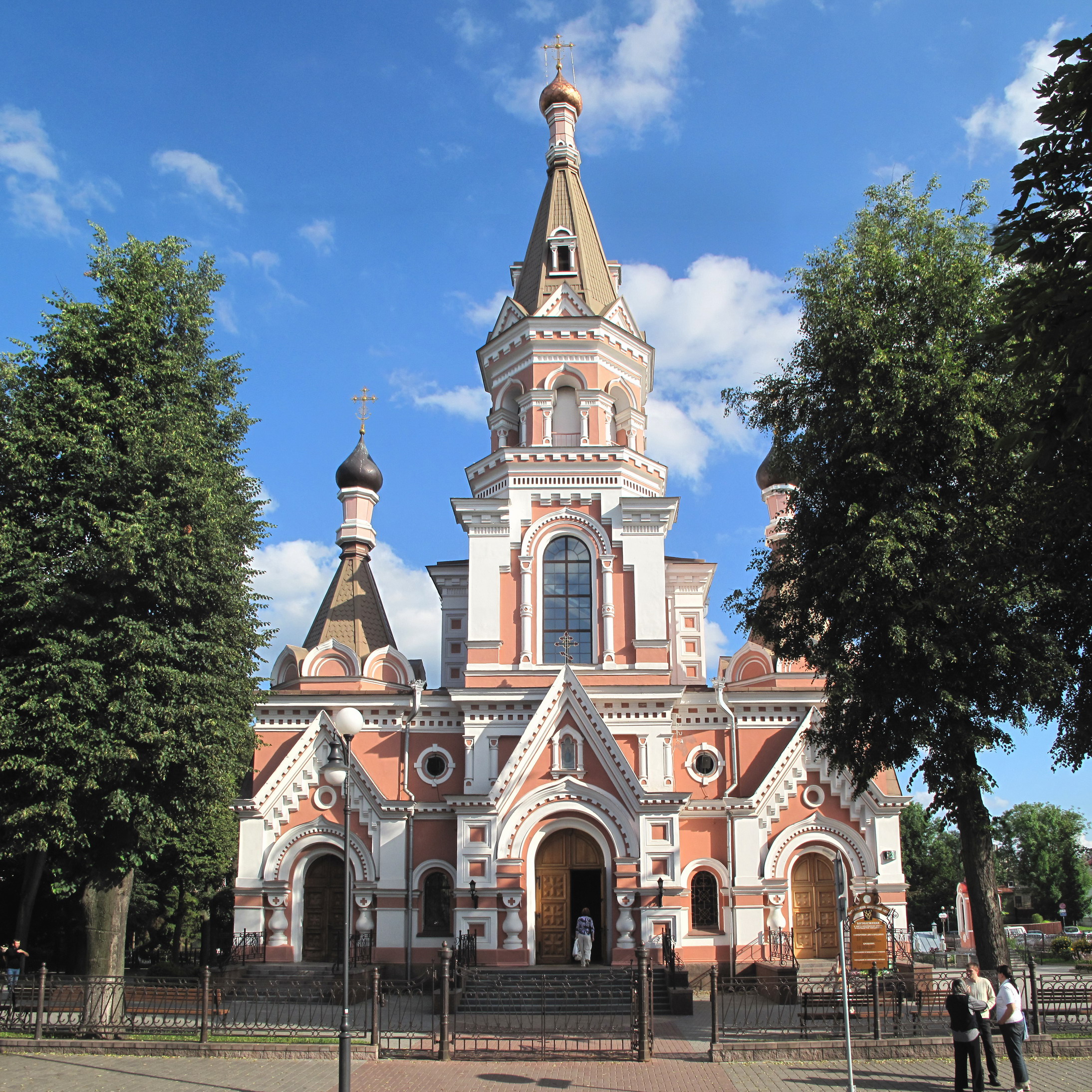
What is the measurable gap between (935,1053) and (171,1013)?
453 inches

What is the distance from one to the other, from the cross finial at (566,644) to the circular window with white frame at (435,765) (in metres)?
3.87

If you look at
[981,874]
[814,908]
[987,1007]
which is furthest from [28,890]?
[987,1007]

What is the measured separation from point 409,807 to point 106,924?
8343 mm

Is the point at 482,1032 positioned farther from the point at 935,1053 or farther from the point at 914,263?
the point at 914,263

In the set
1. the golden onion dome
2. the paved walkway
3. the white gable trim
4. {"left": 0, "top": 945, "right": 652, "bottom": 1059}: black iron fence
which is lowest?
the paved walkway

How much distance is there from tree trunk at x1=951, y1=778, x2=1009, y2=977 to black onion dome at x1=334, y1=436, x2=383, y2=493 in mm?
20265

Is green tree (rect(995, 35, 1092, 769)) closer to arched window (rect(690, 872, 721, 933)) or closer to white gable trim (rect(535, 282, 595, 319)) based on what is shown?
arched window (rect(690, 872, 721, 933))

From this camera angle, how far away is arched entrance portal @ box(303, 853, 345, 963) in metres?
23.5

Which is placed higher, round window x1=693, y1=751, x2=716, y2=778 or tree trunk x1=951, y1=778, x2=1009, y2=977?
round window x1=693, y1=751, x2=716, y2=778

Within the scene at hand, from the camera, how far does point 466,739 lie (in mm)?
23547

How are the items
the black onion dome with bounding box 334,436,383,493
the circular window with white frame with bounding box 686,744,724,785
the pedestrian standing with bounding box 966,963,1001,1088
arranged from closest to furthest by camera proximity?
the pedestrian standing with bounding box 966,963,1001,1088, the circular window with white frame with bounding box 686,744,724,785, the black onion dome with bounding box 334,436,383,493

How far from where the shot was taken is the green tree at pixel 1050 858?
61.2m

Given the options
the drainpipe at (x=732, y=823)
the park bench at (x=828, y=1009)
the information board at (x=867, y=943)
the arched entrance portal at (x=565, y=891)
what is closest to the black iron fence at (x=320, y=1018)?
the park bench at (x=828, y=1009)

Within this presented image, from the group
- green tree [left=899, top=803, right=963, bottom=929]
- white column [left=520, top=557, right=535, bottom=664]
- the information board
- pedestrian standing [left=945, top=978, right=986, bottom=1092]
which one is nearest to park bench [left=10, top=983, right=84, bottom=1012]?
white column [left=520, top=557, right=535, bottom=664]
